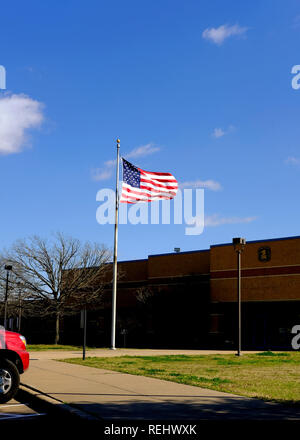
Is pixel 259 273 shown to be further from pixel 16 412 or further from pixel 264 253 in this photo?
pixel 16 412

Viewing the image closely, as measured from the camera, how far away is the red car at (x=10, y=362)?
1085cm

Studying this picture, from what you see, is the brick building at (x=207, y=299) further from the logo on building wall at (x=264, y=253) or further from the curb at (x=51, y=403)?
the curb at (x=51, y=403)

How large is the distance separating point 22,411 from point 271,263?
34584 mm

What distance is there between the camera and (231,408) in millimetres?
9594

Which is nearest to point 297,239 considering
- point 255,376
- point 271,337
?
→ point 271,337

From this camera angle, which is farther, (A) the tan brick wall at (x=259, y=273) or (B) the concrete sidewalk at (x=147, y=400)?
(A) the tan brick wall at (x=259, y=273)

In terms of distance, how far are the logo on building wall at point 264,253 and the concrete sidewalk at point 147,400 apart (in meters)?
29.4

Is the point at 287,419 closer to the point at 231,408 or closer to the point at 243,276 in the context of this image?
the point at 231,408

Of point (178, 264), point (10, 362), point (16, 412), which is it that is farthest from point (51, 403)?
point (178, 264)

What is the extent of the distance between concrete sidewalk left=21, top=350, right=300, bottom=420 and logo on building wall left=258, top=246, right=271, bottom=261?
96.6ft

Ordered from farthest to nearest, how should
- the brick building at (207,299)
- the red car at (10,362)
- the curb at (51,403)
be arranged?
the brick building at (207,299) < the red car at (10,362) < the curb at (51,403)

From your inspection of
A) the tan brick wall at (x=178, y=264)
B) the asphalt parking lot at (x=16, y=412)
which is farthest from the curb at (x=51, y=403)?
the tan brick wall at (x=178, y=264)

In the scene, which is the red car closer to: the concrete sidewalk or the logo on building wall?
the concrete sidewalk

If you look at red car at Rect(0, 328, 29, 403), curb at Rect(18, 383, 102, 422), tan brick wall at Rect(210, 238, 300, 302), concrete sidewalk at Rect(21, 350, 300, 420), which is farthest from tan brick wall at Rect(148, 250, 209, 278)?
red car at Rect(0, 328, 29, 403)
